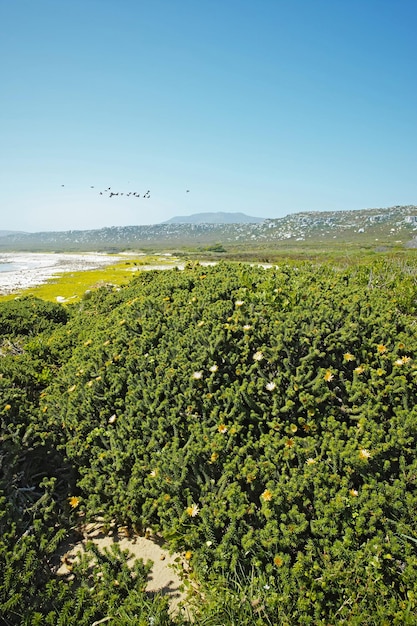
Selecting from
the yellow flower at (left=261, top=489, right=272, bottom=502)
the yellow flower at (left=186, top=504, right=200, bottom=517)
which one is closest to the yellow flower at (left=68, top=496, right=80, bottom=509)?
the yellow flower at (left=186, top=504, right=200, bottom=517)

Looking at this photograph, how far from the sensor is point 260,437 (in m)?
3.54

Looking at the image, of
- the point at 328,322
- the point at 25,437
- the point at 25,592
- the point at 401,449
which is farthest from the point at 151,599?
the point at 328,322

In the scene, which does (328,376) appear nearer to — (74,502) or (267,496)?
(267,496)

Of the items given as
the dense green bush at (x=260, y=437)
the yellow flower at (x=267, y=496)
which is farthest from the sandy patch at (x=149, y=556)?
the yellow flower at (x=267, y=496)

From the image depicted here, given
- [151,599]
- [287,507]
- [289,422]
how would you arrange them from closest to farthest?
[151,599], [287,507], [289,422]

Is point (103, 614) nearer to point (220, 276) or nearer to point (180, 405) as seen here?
point (180, 405)

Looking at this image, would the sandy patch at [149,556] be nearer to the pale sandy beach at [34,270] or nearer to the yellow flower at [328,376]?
the yellow flower at [328,376]

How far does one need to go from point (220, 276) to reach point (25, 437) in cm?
307

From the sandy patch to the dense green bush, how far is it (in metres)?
0.14

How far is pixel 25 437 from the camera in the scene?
3.83m

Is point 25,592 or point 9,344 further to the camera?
point 9,344

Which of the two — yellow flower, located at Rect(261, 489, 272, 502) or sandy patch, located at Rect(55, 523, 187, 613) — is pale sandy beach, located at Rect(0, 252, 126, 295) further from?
yellow flower, located at Rect(261, 489, 272, 502)

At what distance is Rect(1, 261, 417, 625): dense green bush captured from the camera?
8.64 feet

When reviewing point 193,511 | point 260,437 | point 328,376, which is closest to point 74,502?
point 193,511
